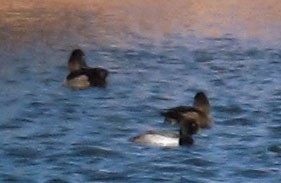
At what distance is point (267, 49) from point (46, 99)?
745 cm

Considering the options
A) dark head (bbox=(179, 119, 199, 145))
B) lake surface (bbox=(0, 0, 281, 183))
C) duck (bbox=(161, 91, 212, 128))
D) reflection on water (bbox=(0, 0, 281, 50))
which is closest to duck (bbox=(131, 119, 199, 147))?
dark head (bbox=(179, 119, 199, 145))

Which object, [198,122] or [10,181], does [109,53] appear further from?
[10,181]

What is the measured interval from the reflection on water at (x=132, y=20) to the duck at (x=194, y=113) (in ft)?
26.6

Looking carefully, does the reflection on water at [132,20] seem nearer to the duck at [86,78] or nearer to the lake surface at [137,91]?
the lake surface at [137,91]

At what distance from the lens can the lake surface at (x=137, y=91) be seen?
1406 cm

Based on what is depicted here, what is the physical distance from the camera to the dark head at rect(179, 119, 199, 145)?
49.6 ft

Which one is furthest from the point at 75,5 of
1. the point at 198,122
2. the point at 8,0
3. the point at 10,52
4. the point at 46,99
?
the point at 198,122

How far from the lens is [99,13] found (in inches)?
1200

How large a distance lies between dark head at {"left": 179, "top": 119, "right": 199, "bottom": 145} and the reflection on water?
8899mm

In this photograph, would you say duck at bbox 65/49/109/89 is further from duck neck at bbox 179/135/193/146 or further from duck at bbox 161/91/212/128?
duck neck at bbox 179/135/193/146

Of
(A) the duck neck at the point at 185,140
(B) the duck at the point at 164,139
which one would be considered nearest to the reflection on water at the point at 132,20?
(B) the duck at the point at 164,139

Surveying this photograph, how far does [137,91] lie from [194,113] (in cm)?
295

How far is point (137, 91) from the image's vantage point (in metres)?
18.9

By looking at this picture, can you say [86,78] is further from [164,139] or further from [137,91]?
[164,139]
